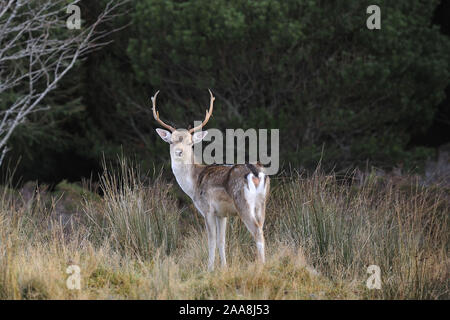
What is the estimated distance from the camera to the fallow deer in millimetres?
5848

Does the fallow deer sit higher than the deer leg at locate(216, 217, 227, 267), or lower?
higher

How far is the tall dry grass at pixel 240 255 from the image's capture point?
5.16 metres

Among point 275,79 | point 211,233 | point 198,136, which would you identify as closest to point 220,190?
point 211,233

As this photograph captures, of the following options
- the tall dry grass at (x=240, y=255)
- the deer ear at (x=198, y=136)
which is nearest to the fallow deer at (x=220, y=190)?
the deer ear at (x=198, y=136)

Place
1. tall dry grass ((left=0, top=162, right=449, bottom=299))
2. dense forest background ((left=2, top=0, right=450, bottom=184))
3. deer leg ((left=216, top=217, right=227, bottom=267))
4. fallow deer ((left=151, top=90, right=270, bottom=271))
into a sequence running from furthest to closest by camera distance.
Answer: dense forest background ((left=2, top=0, right=450, bottom=184)), deer leg ((left=216, top=217, right=227, bottom=267)), fallow deer ((left=151, top=90, right=270, bottom=271)), tall dry grass ((left=0, top=162, right=449, bottom=299))

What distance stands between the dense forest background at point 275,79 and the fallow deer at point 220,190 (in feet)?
16.0

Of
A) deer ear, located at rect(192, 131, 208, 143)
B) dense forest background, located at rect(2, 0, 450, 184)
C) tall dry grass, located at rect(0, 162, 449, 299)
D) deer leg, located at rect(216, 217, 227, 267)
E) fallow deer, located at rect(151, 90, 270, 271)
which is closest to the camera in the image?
tall dry grass, located at rect(0, 162, 449, 299)

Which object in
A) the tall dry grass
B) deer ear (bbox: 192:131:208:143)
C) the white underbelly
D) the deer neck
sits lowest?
the tall dry grass

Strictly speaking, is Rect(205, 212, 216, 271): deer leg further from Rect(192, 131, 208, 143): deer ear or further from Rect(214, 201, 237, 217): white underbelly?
Rect(192, 131, 208, 143): deer ear

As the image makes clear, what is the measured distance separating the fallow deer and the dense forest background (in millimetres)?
4862

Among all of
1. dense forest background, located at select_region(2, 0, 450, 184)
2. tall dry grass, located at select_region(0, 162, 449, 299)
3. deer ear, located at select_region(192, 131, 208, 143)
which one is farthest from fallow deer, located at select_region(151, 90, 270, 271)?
dense forest background, located at select_region(2, 0, 450, 184)

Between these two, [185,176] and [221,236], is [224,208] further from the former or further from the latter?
[185,176]

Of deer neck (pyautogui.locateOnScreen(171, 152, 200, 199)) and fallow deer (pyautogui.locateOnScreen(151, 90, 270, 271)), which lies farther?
deer neck (pyautogui.locateOnScreen(171, 152, 200, 199))
